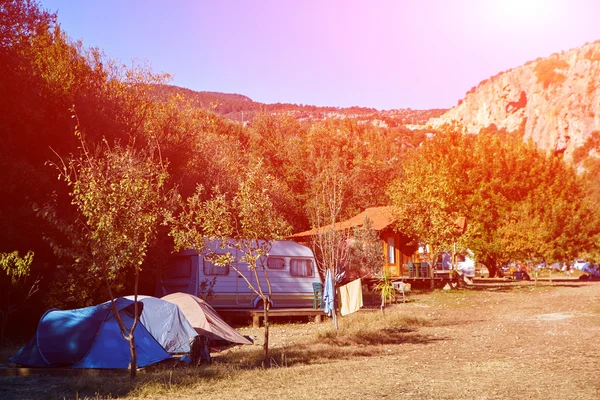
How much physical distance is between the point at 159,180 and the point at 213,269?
11418 mm

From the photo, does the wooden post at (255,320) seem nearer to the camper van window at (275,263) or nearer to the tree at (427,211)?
the camper van window at (275,263)

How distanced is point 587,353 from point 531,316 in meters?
9.18

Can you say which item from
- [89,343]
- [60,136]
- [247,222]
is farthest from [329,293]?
[60,136]

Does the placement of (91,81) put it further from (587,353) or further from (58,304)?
(587,353)

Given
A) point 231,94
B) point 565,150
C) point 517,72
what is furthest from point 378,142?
point 517,72

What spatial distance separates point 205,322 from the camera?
16875 millimetres

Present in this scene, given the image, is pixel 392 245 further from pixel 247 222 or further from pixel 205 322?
pixel 247 222

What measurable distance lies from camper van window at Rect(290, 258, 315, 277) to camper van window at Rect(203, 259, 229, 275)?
2.84m

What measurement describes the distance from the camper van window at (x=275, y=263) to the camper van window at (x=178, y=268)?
2.98 metres

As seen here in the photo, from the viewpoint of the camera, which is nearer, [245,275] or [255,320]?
[255,320]

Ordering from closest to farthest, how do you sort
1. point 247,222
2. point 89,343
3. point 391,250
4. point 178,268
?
1. point 247,222
2. point 89,343
3. point 178,268
4. point 391,250

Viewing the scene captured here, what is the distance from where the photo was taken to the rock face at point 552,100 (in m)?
124

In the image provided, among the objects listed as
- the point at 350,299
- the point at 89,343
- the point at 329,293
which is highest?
the point at 329,293

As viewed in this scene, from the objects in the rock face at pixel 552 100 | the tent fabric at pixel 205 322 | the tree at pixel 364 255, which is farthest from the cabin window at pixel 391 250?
the rock face at pixel 552 100
